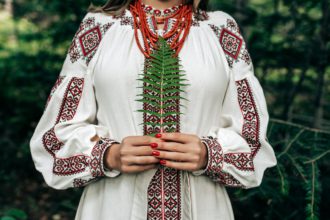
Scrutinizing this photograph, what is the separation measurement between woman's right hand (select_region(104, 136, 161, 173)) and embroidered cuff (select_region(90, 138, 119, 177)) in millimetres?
58

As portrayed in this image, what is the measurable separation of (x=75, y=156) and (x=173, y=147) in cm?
38

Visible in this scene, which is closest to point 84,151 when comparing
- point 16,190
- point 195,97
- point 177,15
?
point 195,97

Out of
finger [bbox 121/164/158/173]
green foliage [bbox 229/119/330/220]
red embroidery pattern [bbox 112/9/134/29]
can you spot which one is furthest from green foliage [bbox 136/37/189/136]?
green foliage [bbox 229/119/330/220]

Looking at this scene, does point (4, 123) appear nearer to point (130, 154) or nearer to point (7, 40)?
point (7, 40)

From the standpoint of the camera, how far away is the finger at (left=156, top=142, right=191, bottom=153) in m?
1.39

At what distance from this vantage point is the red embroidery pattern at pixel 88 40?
1.63 meters

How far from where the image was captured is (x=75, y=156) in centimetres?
155

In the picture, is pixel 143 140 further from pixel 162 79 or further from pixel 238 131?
pixel 238 131

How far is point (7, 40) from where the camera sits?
7480 mm

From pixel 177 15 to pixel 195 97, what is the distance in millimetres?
367

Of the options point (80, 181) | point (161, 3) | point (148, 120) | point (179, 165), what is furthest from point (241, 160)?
point (161, 3)

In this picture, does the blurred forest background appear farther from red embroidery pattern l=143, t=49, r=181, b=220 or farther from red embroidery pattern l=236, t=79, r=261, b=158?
red embroidery pattern l=143, t=49, r=181, b=220

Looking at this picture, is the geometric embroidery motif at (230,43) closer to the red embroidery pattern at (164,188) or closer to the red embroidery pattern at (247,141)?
the red embroidery pattern at (247,141)

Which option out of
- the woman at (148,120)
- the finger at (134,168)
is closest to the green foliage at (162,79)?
the woman at (148,120)
